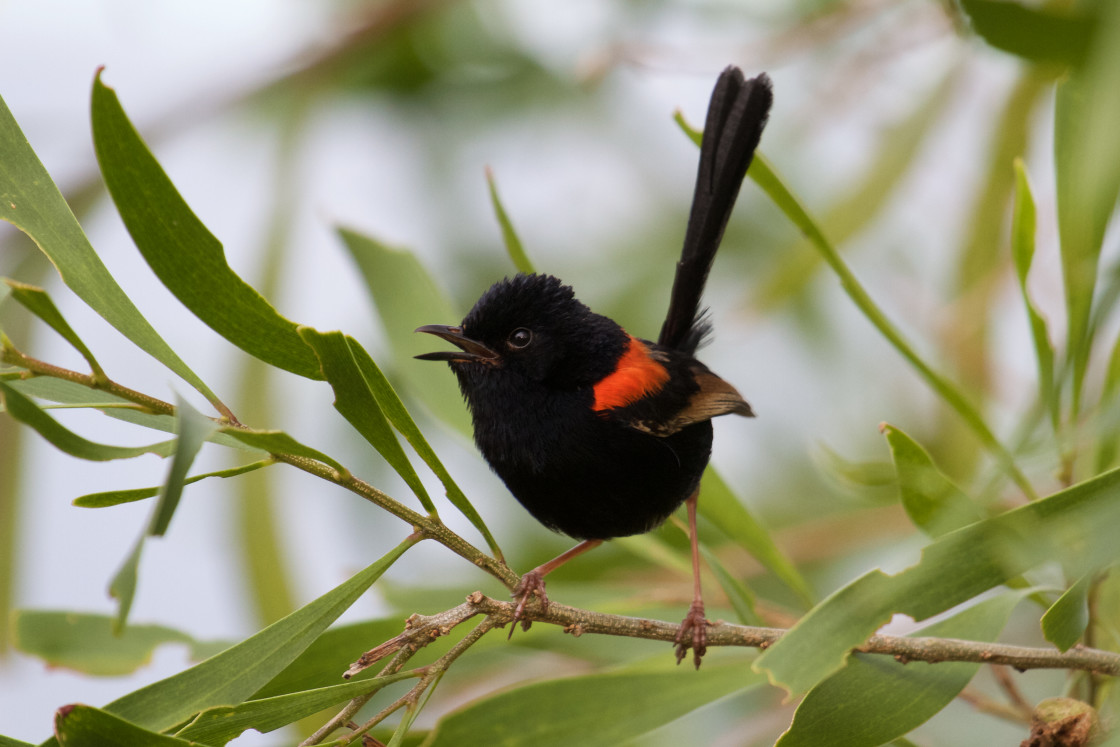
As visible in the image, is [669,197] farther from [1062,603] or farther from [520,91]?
[1062,603]

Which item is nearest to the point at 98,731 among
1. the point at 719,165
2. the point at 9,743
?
the point at 9,743

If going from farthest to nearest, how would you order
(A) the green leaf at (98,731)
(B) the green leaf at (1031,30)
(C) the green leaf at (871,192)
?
(C) the green leaf at (871,192), (B) the green leaf at (1031,30), (A) the green leaf at (98,731)

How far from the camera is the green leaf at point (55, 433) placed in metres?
0.77

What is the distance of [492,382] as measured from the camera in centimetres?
207

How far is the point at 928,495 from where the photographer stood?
1.30m

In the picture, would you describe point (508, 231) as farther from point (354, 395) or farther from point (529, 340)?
point (354, 395)

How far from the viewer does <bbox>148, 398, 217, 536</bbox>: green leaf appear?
0.72m

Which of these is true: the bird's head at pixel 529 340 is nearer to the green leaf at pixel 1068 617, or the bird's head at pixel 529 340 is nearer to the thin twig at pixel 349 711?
the thin twig at pixel 349 711

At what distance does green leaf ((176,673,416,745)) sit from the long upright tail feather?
120cm

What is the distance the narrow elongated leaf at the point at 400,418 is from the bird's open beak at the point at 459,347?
722 mm

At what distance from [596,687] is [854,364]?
8.81ft

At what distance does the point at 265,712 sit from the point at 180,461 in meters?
0.40

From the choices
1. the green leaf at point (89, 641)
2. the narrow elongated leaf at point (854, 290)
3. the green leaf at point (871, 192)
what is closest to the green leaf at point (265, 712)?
the green leaf at point (89, 641)

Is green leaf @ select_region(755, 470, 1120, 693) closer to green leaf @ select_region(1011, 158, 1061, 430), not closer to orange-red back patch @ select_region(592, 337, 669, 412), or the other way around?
green leaf @ select_region(1011, 158, 1061, 430)
